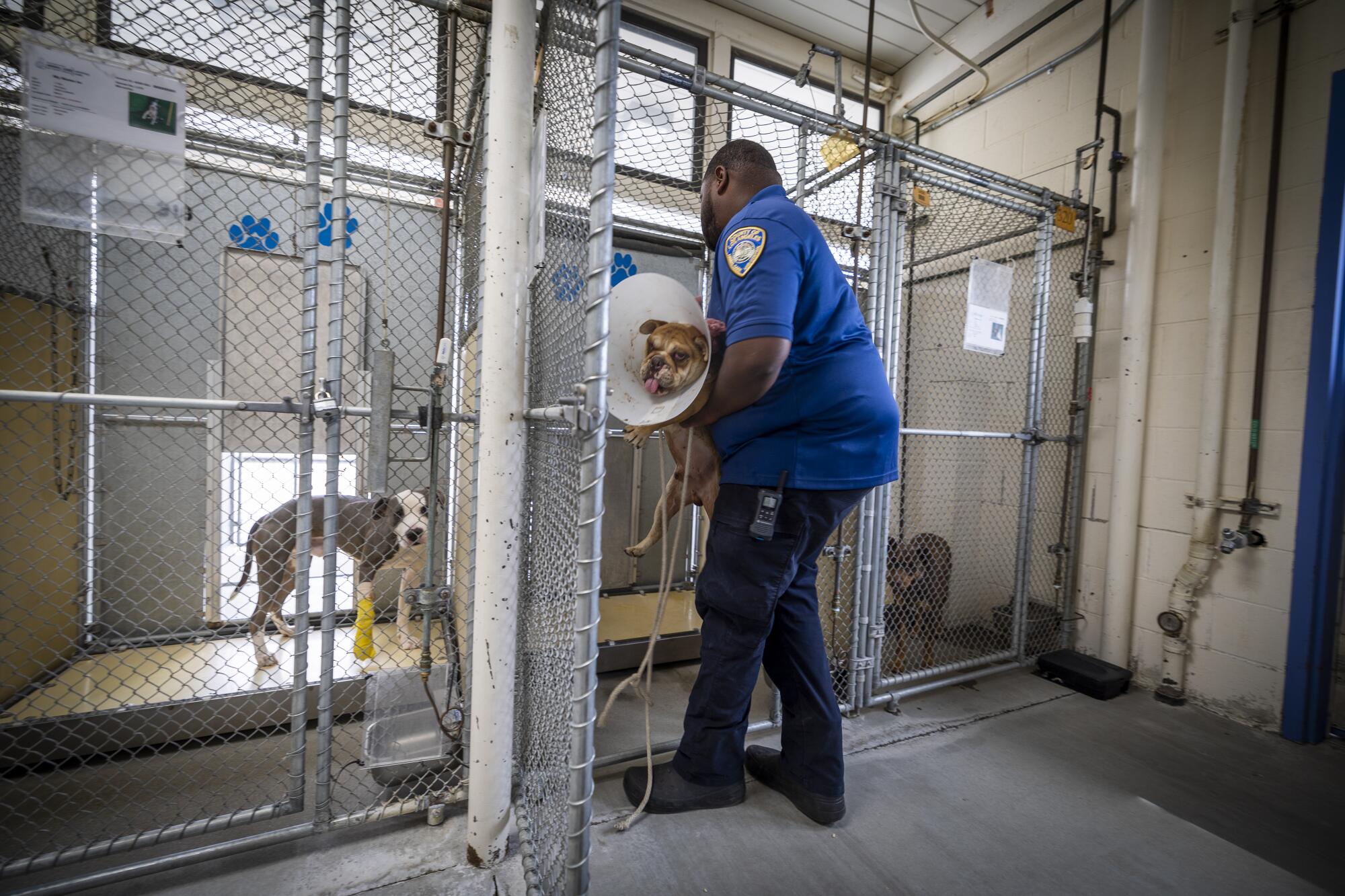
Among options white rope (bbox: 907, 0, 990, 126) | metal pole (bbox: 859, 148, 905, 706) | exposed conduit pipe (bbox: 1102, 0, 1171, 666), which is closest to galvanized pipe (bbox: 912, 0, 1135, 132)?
white rope (bbox: 907, 0, 990, 126)

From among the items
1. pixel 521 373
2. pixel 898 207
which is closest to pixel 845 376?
pixel 521 373

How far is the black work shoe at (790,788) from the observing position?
170cm

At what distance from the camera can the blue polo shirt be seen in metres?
1.54

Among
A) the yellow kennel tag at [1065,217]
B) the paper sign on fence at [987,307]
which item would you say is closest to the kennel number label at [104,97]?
the paper sign on fence at [987,307]

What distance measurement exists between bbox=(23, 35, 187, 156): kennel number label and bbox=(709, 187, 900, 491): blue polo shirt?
1466 millimetres

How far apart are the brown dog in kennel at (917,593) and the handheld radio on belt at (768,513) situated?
1.48 m

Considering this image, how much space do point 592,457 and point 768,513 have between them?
2.35 ft

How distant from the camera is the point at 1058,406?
324 centimetres

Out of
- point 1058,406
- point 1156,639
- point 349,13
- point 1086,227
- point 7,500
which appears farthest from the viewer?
point 1058,406

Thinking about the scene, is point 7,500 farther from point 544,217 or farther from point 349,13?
point 544,217

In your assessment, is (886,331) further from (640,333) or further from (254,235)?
(254,235)

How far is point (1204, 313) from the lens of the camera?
8.74ft

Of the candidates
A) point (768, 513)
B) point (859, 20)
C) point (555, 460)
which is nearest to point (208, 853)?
point (555, 460)

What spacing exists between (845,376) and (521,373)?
3.04 ft
